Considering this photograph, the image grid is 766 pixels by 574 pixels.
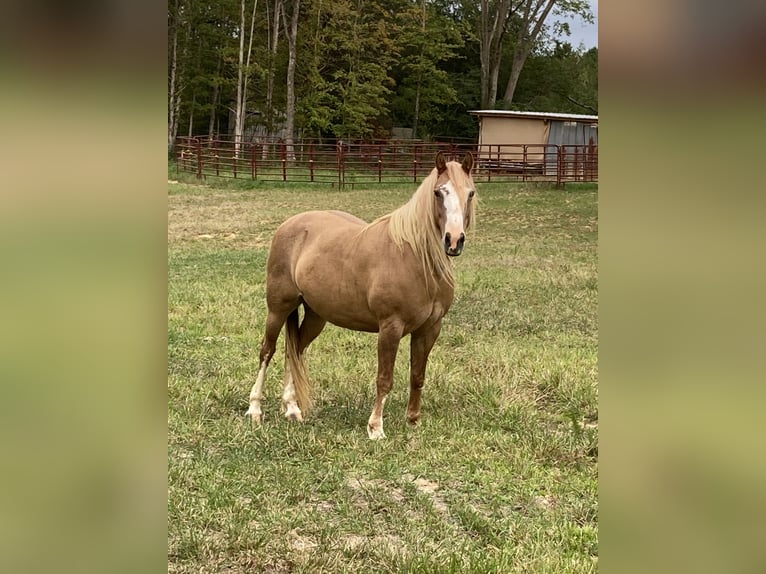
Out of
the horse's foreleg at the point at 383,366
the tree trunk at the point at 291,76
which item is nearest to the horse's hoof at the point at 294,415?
the horse's foreleg at the point at 383,366

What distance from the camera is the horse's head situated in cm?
327

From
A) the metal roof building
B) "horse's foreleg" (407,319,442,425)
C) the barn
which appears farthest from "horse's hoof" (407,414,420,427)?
the metal roof building

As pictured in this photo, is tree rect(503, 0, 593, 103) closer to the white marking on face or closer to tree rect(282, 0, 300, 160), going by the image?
tree rect(282, 0, 300, 160)

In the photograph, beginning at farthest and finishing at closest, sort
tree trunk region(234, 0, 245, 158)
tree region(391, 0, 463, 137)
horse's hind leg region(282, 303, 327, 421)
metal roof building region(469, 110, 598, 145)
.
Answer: tree region(391, 0, 463, 137), tree trunk region(234, 0, 245, 158), metal roof building region(469, 110, 598, 145), horse's hind leg region(282, 303, 327, 421)

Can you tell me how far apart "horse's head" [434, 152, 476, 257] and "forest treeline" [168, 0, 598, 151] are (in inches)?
815

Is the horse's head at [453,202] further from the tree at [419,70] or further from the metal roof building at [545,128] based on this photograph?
the tree at [419,70]

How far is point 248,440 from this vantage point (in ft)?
11.4

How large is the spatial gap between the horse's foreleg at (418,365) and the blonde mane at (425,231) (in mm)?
356

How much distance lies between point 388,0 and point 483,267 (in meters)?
21.9

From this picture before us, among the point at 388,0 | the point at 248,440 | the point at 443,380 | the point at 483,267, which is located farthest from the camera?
the point at 388,0

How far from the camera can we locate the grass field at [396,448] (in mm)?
2426

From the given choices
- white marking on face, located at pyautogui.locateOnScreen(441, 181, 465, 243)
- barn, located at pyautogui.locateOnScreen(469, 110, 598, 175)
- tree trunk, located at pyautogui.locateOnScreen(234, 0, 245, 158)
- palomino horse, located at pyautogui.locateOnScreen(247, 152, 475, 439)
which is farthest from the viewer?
tree trunk, located at pyautogui.locateOnScreen(234, 0, 245, 158)
